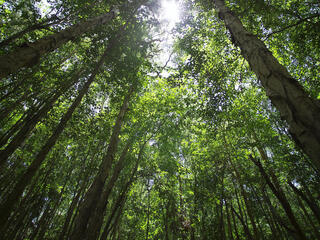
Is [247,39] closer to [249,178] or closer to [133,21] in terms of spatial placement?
[133,21]

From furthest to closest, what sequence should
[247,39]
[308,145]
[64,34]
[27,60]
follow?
[64,34] → [27,60] → [247,39] → [308,145]

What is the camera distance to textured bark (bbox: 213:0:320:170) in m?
1.20

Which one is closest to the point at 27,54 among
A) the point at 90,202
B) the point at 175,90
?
the point at 90,202

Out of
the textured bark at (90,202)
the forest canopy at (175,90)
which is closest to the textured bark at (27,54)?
the forest canopy at (175,90)

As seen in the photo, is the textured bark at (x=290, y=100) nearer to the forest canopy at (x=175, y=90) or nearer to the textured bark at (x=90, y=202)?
the forest canopy at (x=175, y=90)

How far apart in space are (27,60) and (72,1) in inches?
221

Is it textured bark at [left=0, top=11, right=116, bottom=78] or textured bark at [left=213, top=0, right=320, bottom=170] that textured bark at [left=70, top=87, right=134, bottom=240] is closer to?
textured bark at [left=0, top=11, right=116, bottom=78]

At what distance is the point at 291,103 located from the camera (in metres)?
1.42

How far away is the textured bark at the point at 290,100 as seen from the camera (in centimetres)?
120

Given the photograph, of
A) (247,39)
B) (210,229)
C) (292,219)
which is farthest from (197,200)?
(247,39)

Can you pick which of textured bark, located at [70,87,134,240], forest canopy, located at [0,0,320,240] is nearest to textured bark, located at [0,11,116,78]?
forest canopy, located at [0,0,320,240]

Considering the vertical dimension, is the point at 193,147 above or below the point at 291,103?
above

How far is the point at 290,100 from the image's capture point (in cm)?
144

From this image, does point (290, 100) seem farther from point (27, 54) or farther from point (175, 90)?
point (175, 90)
